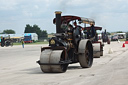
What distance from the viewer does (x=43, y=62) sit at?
1228 centimetres

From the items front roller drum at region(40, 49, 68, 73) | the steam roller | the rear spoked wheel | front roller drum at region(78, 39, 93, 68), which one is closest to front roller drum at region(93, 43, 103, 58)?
the steam roller

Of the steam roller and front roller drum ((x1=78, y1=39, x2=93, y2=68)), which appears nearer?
the steam roller

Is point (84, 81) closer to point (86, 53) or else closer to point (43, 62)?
point (43, 62)

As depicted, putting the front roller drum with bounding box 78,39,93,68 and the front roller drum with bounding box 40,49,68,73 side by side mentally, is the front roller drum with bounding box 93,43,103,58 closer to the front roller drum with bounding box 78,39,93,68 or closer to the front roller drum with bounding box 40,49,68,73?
the front roller drum with bounding box 78,39,93,68

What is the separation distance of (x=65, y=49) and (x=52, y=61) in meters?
0.85

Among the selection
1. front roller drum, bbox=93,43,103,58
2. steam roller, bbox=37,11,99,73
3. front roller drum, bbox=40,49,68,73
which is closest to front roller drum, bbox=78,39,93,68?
steam roller, bbox=37,11,99,73

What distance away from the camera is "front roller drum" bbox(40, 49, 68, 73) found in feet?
39.6

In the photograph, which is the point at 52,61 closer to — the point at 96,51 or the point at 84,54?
the point at 84,54

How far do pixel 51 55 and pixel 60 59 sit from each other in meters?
0.40

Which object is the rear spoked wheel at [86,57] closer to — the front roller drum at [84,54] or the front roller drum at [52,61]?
the front roller drum at [84,54]

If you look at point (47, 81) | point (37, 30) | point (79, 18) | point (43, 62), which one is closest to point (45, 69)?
point (43, 62)

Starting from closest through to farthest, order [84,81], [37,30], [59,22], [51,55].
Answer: [84,81] → [51,55] → [59,22] → [37,30]

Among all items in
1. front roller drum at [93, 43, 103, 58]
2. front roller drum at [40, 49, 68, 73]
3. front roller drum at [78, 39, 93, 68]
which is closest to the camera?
front roller drum at [40, 49, 68, 73]

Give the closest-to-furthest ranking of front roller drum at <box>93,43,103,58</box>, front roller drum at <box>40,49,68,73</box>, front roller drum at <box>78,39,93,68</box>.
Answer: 1. front roller drum at <box>40,49,68,73</box>
2. front roller drum at <box>78,39,93,68</box>
3. front roller drum at <box>93,43,103,58</box>
